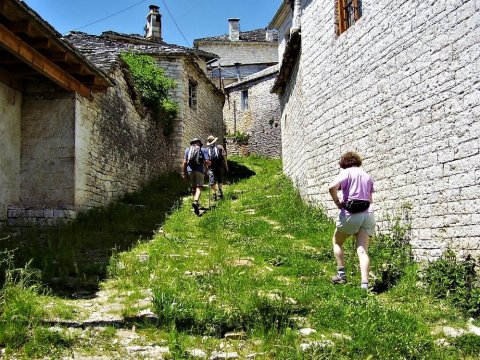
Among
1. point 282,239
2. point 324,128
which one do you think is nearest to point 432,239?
point 282,239

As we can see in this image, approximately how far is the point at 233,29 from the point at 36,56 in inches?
1152

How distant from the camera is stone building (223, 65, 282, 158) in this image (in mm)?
26766

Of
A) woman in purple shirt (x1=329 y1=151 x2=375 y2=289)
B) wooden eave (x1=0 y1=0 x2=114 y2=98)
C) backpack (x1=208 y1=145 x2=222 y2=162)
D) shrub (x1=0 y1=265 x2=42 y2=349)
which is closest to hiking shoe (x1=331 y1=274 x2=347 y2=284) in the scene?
woman in purple shirt (x1=329 y1=151 x2=375 y2=289)

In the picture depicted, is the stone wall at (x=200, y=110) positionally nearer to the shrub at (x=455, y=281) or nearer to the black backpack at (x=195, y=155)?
the black backpack at (x=195, y=155)

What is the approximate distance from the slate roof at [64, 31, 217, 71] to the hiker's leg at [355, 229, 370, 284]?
686cm

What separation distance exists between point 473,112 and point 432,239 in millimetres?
1740

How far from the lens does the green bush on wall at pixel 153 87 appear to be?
14305mm

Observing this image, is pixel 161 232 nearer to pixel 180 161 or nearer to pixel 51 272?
pixel 51 272

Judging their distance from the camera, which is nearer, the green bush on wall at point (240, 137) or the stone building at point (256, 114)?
the stone building at point (256, 114)

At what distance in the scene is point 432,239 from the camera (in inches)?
239

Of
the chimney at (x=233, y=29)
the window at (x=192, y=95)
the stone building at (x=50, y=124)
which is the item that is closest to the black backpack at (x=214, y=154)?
the stone building at (x=50, y=124)

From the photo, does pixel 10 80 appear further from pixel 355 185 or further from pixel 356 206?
pixel 356 206

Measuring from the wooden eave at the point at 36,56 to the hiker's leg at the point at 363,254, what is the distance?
5365 mm

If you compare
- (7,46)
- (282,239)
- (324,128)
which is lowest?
(282,239)
